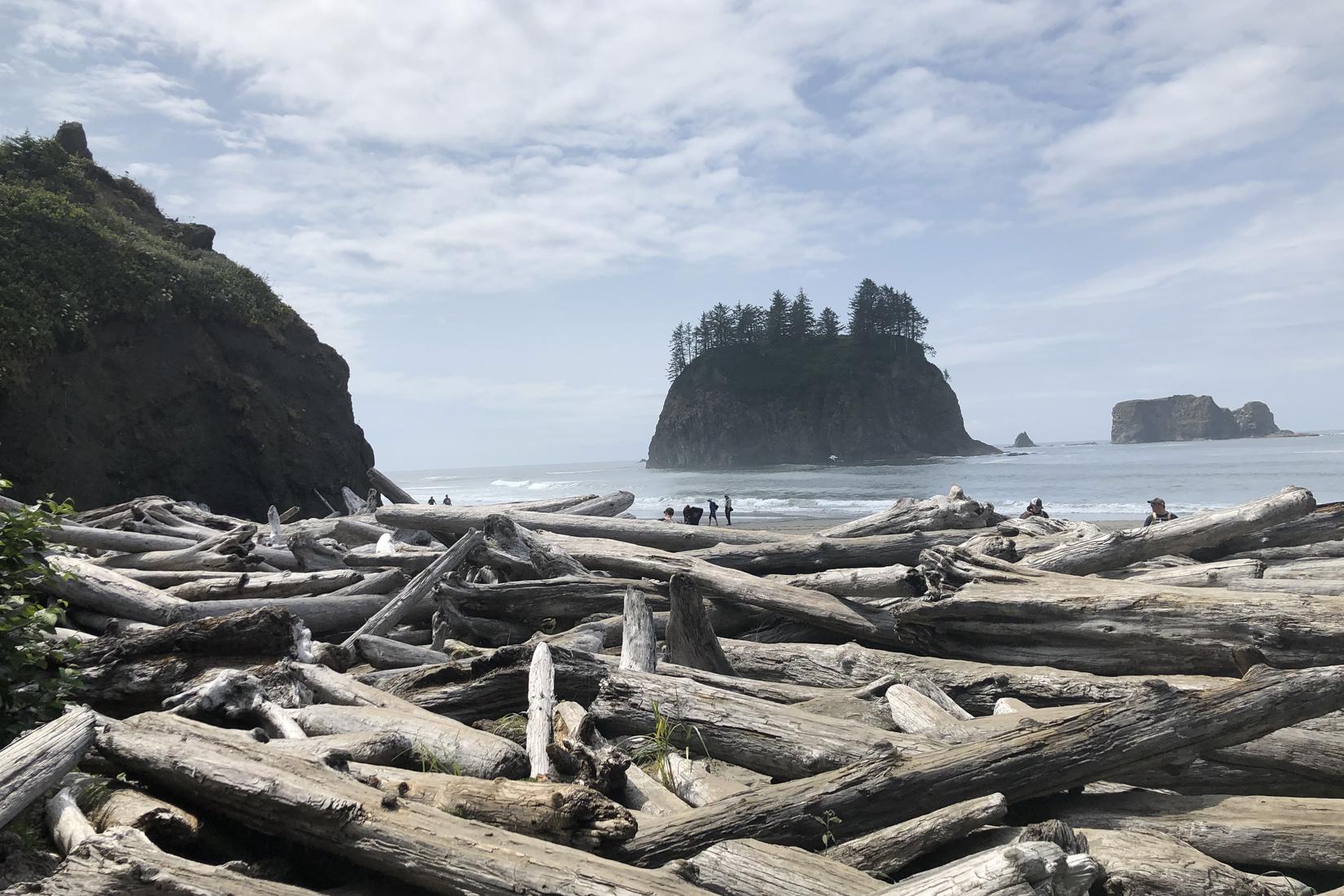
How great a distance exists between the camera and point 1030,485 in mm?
61125

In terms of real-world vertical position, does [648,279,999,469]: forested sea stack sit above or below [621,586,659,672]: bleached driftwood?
above

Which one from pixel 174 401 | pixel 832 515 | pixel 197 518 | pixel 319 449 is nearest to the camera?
pixel 197 518

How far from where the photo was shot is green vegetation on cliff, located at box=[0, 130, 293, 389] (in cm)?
2127

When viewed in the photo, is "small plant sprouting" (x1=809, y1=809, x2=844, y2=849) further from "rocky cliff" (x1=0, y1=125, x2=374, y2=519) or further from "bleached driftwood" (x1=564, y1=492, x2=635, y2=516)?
"rocky cliff" (x1=0, y1=125, x2=374, y2=519)

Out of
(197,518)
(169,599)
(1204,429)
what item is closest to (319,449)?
(197,518)

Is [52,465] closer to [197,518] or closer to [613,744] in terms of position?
[197,518]

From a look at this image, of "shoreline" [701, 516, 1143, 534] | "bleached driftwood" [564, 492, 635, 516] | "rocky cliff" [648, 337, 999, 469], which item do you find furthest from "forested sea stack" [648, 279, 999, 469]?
"bleached driftwood" [564, 492, 635, 516]

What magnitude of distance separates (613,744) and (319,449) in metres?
26.1

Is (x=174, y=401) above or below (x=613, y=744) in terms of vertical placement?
above

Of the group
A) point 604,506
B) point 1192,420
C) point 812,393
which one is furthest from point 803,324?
point 604,506

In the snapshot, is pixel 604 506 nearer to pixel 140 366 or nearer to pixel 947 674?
pixel 947 674

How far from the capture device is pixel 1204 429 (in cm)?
13562

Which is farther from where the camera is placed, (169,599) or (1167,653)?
(169,599)

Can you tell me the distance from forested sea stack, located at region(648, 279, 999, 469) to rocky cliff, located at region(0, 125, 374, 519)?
89244 mm
